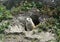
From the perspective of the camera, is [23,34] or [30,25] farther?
[30,25]

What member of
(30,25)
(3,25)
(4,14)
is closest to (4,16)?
(4,14)

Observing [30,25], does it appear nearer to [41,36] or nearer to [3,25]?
[41,36]

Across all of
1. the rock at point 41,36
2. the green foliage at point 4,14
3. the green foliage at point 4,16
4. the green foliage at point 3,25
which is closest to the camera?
the rock at point 41,36

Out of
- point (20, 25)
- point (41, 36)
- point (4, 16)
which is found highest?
point (4, 16)

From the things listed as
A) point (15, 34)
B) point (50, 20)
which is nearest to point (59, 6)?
point (50, 20)

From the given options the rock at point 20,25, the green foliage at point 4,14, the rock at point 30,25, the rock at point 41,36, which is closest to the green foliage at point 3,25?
the rock at point 20,25

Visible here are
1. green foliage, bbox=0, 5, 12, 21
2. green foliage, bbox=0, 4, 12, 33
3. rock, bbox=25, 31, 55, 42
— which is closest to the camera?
rock, bbox=25, 31, 55, 42

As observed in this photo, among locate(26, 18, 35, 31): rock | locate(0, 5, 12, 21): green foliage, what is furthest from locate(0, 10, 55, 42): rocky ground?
locate(0, 5, 12, 21): green foliage

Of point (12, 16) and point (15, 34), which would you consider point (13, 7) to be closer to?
point (12, 16)

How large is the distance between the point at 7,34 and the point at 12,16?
1110 millimetres

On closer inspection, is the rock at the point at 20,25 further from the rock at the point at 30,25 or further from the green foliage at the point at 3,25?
the green foliage at the point at 3,25

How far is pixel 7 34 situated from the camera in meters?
7.42

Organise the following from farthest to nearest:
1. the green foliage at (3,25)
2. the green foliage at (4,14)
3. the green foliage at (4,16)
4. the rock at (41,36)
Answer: the green foliage at (4,14), the green foliage at (4,16), the green foliage at (3,25), the rock at (41,36)

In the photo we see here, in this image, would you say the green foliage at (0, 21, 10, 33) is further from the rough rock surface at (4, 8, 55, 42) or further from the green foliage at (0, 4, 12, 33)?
the rough rock surface at (4, 8, 55, 42)
